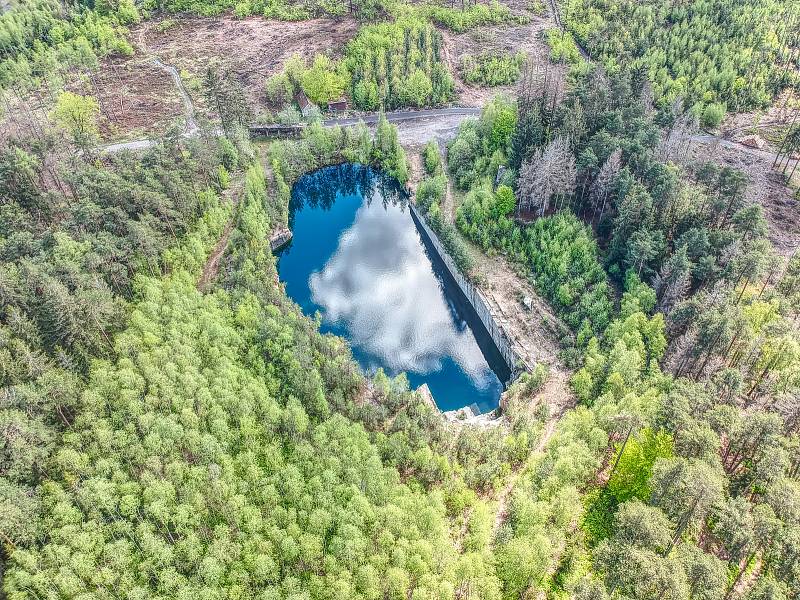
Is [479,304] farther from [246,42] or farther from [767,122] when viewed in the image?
[246,42]

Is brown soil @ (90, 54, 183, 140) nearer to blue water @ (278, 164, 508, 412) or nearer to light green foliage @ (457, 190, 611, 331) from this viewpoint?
blue water @ (278, 164, 508, 412)

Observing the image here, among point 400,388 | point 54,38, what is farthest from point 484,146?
point 54,38

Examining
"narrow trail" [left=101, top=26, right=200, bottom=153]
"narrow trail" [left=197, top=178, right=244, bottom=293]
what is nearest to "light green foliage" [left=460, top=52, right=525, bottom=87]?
"narrow trail" [left=197, top=178, right=244, bottom=293]

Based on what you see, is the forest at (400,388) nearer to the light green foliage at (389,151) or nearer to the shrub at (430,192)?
the light green foliage at (389,151)

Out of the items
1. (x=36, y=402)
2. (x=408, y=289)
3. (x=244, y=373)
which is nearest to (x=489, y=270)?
(x=408, y=289)

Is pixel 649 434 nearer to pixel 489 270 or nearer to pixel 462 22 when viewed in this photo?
pixel 489 270

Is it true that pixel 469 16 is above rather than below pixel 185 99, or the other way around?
above
